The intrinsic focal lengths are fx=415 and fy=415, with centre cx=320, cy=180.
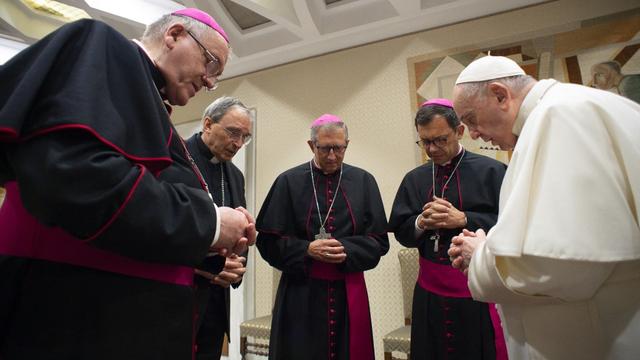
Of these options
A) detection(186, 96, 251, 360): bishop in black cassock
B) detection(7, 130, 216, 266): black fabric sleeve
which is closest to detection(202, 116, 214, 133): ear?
detection(186, 96, 251, 360): bishop in black cassock

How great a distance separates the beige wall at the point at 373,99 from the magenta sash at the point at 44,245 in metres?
3.91

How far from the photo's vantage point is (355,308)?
2557 mm

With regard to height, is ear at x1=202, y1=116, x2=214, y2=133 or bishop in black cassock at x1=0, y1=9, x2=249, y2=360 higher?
ear at x1=202, y1=116, x2=214, y2=133

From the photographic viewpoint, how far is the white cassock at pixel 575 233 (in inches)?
46.9

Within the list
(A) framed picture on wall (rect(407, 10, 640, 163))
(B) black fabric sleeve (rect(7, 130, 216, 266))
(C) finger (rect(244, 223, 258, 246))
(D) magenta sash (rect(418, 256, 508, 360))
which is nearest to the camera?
(B) black fabric sleeve (rect(7, 130, 216, 266))

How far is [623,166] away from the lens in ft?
4.15

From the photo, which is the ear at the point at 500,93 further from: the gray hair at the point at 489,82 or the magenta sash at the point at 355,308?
the magenta sash at the point at 355,308

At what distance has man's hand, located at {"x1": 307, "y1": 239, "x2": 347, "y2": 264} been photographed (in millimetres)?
2453

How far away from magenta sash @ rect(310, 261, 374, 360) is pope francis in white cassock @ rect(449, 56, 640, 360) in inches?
47.4

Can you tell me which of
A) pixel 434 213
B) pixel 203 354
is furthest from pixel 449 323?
pixel 203 354

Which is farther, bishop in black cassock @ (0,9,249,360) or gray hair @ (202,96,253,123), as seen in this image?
gray hair @ (202,96,253,123)

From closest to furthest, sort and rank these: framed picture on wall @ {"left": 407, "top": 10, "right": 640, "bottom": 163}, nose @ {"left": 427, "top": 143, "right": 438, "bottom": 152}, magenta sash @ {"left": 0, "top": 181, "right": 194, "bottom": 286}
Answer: magenta sash @ {"left": 0, "top": 181, "right": 194, "bottom": 286} < nose @ {"left": 427, "top": 143, "right": 438, "bottom": 152} < framed picture on wall @ {"left": 407, "top": 10, "right": 640, "bottom": 163}

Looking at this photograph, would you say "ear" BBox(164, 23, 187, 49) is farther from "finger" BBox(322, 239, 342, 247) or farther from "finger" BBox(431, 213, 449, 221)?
"finger" BBox(431, 213, 449, 221)

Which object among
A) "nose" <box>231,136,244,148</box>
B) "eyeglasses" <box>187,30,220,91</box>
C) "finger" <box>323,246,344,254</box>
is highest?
"nose" <box>231,136,244,148</box>
